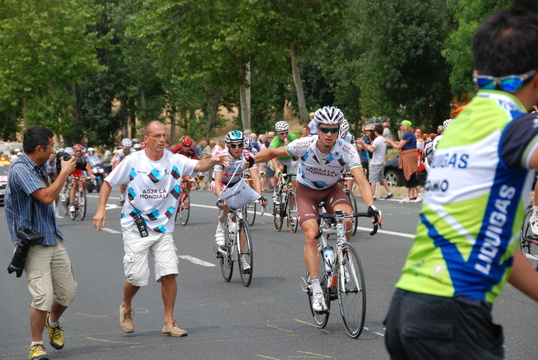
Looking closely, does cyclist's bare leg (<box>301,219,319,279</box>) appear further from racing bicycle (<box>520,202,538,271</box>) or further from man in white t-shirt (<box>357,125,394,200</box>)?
man in white t-shirt (<box>357,125,394,200</box>)

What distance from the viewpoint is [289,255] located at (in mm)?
13195

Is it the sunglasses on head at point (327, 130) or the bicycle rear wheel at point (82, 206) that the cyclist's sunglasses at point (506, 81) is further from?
the bicycle rear wheel at point (82, 206)

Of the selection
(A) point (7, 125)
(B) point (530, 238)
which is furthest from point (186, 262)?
(A) point (7, 125)

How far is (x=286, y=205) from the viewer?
53.3 feet

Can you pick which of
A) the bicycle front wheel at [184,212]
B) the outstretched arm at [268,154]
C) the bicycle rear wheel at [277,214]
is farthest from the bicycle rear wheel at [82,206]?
the outstretched arm at [268,154]

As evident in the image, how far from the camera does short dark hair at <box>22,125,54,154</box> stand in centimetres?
718

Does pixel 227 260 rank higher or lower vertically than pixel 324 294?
lower

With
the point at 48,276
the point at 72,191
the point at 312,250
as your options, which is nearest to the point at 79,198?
the point at 72,191

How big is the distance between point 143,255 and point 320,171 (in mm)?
1754

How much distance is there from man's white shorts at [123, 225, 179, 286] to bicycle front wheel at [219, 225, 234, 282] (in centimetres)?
308

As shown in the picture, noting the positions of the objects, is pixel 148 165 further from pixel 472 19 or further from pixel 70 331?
pixel 472 19

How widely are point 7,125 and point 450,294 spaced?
80.6m

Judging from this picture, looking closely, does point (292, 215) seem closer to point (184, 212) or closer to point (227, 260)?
point (184, 212)

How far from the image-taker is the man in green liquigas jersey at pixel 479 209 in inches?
113
